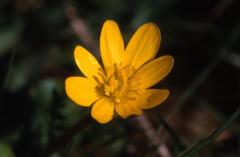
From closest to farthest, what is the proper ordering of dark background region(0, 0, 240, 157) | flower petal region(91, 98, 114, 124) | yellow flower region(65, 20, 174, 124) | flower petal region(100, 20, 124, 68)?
1. flower petal region(91, 98, 114, 124)
2. yellow flower region(65, 20, 174, 124)
3. flower petal region(100, 20, 124, 68)
4. dark background region(0, 0, 240, 157)

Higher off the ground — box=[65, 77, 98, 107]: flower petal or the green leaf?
box=[65, 77, 98, 107]: flower petal

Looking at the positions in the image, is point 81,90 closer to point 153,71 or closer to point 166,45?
point 153,71

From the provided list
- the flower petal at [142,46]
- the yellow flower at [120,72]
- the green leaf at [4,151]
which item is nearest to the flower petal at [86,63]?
the yellow flower at [120,72]

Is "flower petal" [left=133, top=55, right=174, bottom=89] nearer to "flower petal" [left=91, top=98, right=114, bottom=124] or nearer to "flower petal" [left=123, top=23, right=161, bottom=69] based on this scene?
"flower petal" [left=123, top=23, right=161, bottom=69]

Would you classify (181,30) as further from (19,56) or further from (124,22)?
(19,56)

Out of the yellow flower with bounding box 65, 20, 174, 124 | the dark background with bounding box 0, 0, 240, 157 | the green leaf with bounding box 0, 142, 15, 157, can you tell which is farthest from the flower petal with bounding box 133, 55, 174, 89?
the dark background with bounding box 0, 0, 240, 157

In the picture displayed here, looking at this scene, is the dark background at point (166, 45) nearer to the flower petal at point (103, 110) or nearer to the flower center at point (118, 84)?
the flower center at point (118, 84)
